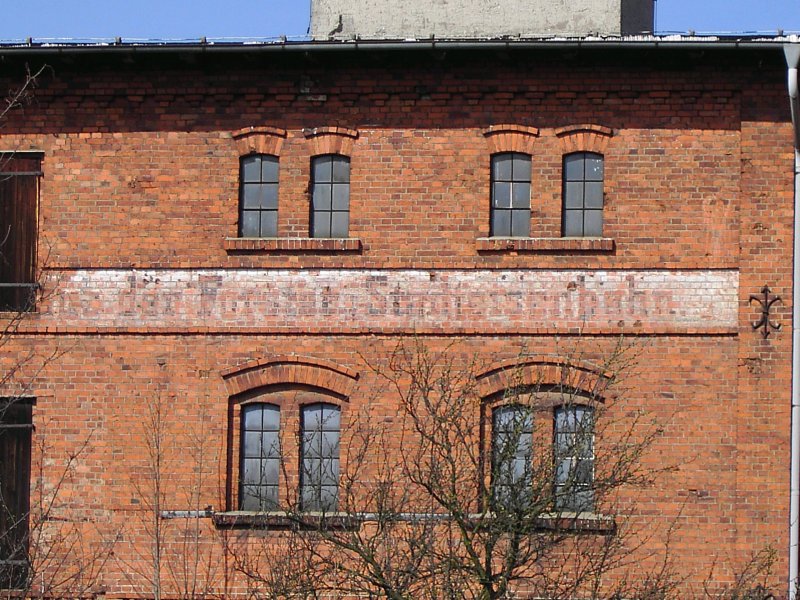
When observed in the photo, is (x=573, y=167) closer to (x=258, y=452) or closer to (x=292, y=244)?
(x=292, y=244)

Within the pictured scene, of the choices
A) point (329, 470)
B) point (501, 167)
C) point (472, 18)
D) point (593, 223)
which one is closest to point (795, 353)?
point (593, 223)

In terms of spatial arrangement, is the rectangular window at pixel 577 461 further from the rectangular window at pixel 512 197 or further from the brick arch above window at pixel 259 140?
the brick arch above window at pixel 259 140

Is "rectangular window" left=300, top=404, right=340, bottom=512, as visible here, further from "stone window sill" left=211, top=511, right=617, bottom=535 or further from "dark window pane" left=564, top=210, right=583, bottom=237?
"dark window pane" left=564, top=210, right=583, bottom=237

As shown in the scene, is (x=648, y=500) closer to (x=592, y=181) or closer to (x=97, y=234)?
(x=592, y=181)

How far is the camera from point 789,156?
15.7 meters

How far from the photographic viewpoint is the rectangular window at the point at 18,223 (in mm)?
16578

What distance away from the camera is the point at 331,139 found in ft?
53.5

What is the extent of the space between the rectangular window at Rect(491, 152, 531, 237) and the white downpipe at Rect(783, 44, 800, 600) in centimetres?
287

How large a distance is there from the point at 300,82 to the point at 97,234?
2851 mm

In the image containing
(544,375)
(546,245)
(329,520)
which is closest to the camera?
(329,520)

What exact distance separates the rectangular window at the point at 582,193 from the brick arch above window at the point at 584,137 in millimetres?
127

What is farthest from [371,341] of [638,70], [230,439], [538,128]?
[638,70]

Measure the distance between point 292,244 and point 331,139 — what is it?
126 cm

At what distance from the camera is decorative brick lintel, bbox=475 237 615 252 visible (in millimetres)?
15828
